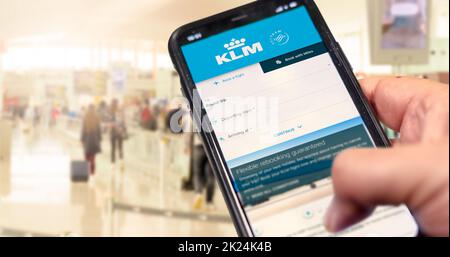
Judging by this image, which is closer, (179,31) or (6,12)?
(179,31)

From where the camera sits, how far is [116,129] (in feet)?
20.6

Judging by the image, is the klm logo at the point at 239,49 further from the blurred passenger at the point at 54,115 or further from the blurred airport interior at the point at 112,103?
the blurred passenger at the point at 54,115

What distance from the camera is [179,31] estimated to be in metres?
0.63

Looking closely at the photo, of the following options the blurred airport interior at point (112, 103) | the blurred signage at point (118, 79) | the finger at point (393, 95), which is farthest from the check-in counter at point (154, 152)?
the finger at point (393, 95)

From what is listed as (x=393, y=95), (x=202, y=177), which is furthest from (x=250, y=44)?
(x=202, y=177)

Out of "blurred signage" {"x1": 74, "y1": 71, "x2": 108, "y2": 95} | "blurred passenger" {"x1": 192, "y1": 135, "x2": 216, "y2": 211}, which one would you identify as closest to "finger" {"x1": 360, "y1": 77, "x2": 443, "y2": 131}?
"blurred passenger" {"x1": 192, "y1": 135, "x2": 216, "y2": 211}

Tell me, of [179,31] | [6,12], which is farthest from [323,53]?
[6,12]

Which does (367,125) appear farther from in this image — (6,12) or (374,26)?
(6,12)

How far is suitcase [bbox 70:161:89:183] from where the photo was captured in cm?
543

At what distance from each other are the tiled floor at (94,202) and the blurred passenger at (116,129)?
209 mm

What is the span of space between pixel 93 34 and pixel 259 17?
278 inches

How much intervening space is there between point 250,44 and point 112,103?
237 inches

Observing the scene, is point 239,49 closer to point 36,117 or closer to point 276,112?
point 276,112
